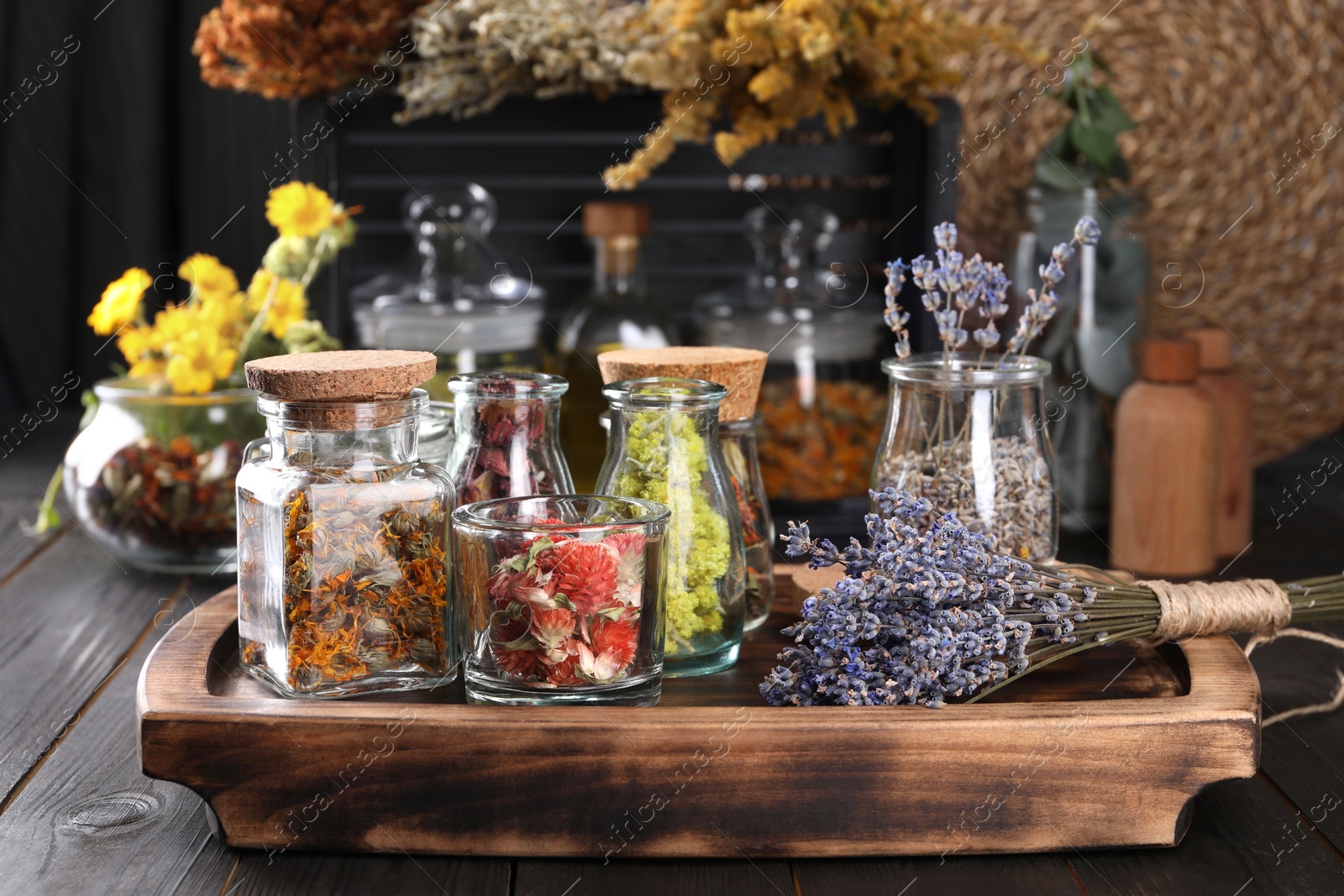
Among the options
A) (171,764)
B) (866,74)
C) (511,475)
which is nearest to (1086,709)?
(511,475)

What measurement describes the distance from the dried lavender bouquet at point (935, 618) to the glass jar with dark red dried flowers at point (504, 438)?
6.2 inches

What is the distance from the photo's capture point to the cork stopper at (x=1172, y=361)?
1.09m

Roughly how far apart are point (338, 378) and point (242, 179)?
1.57 metres

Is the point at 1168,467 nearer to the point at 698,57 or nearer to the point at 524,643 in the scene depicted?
the point at 698,57

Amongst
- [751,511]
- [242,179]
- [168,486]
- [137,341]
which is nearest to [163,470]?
[168,486]

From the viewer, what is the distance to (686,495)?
669 mm

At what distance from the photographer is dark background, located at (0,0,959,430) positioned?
134 cm

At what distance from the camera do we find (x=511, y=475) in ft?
2.32

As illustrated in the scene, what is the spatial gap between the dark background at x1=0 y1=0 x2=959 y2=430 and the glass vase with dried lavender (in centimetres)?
53

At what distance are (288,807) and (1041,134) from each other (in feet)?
4.02

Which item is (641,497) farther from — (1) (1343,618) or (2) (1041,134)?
(2) (1041,134)

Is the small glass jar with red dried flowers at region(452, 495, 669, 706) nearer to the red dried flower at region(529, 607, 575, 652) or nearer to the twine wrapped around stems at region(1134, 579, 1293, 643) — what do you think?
the red dried flower at region(529, 607, 575, 652)

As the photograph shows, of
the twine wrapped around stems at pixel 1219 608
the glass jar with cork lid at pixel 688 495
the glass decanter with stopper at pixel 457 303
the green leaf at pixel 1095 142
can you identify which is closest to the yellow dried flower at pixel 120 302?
the glass decanter with stopper at pixel 457 303

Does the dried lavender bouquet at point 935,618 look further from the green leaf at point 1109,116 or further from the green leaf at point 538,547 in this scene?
the green leaf at point 1109,116
